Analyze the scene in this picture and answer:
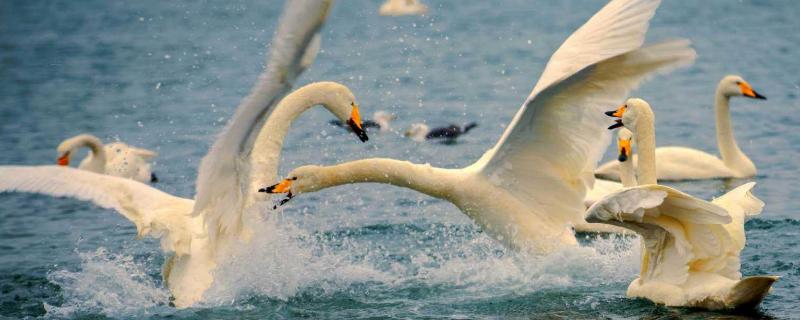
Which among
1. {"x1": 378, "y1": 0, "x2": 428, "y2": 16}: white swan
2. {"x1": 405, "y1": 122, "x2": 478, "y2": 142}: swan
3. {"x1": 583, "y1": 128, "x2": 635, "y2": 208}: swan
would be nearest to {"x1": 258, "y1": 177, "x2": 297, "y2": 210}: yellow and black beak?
{"x1": 583, "y1": 128, "x2": 635, "y2": 208}: swan

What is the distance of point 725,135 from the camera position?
1348 cm

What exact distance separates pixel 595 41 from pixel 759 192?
3482 mm

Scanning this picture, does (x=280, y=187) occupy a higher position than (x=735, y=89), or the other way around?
(x=735, y=89)

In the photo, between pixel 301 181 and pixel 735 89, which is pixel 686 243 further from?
pixel 735 89

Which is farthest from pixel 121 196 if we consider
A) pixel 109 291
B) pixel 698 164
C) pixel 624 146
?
pixel 698 164

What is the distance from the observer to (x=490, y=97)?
1791cm

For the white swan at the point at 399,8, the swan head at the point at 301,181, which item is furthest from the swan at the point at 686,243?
the white swan at the point at 399,8

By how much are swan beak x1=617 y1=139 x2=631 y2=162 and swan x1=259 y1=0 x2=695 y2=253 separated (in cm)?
158

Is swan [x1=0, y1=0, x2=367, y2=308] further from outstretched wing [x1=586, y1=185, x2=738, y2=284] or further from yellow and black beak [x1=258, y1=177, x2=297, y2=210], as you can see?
outstretched wing [x1=586, y1=185, x2=738, y2=284]

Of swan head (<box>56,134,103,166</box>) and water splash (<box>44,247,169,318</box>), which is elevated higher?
swan head (<box>56,134,103,166</box>)

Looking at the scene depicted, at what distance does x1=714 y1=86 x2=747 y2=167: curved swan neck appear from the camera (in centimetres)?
1320

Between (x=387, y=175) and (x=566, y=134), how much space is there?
1.20 meters

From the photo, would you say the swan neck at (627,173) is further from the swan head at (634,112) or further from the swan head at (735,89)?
the swan head at (735,89)

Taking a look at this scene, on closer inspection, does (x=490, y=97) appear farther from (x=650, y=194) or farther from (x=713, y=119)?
(x=650, y=194)
